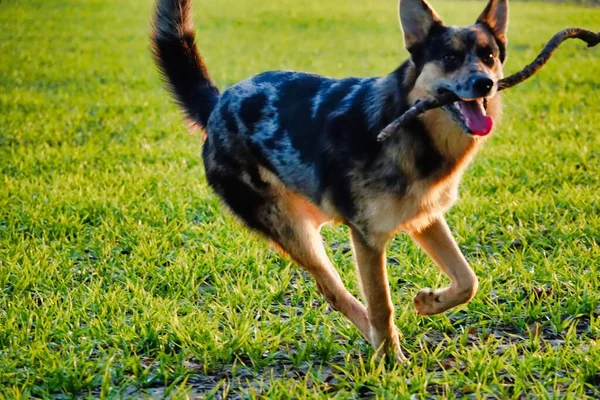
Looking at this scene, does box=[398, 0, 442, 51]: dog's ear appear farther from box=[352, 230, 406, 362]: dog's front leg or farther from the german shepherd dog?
box=[352, 230, 406, 362]: dog's front leg

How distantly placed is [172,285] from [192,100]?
3.97 feet

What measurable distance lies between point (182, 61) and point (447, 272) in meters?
2.16

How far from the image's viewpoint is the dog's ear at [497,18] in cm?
417

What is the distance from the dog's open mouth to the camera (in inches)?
152

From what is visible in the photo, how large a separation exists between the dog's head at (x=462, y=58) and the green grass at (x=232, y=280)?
3.96 ft

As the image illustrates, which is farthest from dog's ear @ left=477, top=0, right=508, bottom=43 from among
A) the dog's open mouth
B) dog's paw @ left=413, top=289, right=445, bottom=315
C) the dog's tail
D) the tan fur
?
the dog's tail

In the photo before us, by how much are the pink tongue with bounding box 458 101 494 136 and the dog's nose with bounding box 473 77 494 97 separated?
6.3 inches

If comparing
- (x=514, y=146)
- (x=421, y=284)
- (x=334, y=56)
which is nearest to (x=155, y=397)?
(x=421, y=284)

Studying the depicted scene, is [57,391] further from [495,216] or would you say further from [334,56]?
[334,56]

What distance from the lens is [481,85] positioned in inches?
147

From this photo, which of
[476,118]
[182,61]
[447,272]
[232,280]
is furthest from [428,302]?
[182,61]

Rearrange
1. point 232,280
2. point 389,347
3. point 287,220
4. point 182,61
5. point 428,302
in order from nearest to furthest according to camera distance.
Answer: point 389,347
point 428,302
point 287,220
point 182,61
point 232,280

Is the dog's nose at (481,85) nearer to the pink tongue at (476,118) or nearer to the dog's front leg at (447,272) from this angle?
the pink tongue at (476,118)

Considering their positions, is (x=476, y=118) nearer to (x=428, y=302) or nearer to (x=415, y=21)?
(x=415, y=21)
